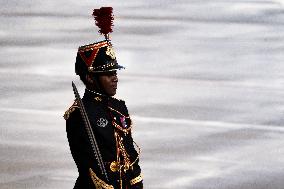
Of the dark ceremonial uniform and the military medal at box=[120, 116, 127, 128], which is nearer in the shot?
the dark ceremonial uniform

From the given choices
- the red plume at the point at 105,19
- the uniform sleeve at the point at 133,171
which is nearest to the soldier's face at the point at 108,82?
the red plume at the point at 105,19

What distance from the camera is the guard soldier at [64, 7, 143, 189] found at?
23.0ft

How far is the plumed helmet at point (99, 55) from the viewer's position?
7.07 m

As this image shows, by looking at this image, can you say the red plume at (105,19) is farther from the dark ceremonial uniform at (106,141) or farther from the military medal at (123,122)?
the military medal at (123,122)

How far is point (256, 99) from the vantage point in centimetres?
A: 1430

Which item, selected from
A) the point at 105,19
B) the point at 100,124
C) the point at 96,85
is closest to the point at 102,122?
the point at 100,124

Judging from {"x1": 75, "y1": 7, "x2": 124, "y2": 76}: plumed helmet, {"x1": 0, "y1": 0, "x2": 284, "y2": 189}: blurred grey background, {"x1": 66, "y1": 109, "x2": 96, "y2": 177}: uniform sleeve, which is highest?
{"x1": 75, "y1": 7, "x2": 124, "y2": 76}: plumed helmet

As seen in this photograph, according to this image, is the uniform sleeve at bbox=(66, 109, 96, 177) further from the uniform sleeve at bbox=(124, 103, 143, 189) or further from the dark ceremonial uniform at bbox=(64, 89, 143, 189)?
the uniform sleeve at bbox=(124, 103, 143, 189)

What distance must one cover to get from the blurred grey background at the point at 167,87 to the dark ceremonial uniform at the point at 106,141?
3.46m

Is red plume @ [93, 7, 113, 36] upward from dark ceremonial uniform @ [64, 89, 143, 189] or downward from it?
Answer: upward

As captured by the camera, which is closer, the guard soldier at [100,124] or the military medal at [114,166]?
the guard soldier at [100,124]

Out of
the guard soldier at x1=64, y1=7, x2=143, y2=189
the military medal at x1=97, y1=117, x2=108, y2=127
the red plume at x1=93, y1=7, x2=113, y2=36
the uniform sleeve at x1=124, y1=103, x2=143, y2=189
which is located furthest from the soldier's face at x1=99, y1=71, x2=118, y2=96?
the uniform sleeve at x1=124, y1=103, x2=143, y2=189

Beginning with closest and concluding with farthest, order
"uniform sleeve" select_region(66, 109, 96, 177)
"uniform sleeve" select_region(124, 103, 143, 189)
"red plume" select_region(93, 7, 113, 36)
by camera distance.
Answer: "uniform sleeve" select_region(66, 109, 96, 177)
"red plume" select_region(93, 7, 113, 36)
"uniform sleeve" select_region(124, 103, 143, 189)

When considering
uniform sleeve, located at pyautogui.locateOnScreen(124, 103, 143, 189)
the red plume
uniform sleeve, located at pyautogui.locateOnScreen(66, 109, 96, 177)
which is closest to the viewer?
uniform sleeve, located at pyautogui.locateOnScreen(66, 109, 96, 177)
